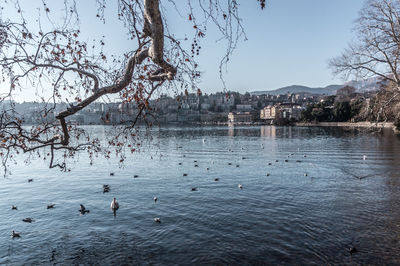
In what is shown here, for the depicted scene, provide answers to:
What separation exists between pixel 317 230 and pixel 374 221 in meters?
2.38

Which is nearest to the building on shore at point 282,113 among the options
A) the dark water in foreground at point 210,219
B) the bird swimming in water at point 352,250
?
the dark water in foreground at point 210,219

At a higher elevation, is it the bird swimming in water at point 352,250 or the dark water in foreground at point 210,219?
the bird swimming in water at point 352,250

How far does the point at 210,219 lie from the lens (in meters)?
11.0

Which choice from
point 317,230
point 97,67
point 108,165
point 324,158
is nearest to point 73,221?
point 97,67

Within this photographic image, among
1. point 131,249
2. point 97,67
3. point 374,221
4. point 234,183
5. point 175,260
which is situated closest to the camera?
point 97,67

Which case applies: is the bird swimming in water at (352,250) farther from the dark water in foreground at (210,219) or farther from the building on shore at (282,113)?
the building on shore at (282,113)

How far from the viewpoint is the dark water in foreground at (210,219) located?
8.16 meters

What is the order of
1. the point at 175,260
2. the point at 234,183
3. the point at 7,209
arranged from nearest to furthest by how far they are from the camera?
the point at 175,260
the point at 7,209
the point at 234,183

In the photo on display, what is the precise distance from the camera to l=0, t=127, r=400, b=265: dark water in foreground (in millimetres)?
8156

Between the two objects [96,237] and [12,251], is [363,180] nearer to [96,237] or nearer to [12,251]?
[96,237]

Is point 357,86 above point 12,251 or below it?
above

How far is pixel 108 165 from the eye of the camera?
2566 centimetres

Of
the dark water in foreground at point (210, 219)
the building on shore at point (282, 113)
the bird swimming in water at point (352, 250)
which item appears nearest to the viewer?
the bird swimming in water at point (352, 250)

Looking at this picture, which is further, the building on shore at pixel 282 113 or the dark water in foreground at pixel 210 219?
the building on shore at pixel 282 113
